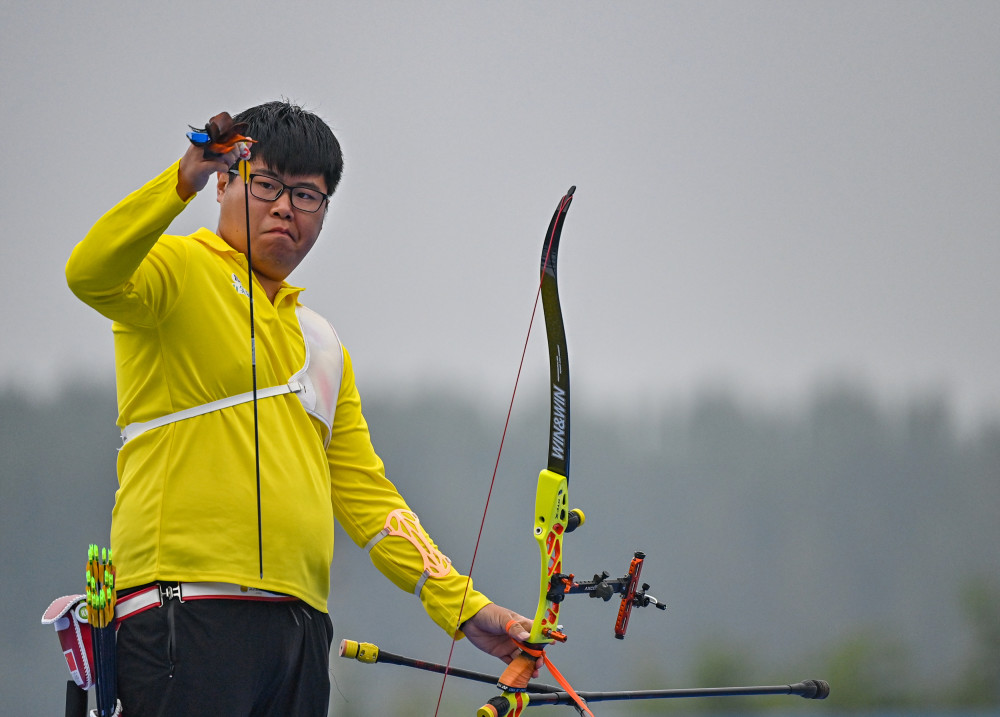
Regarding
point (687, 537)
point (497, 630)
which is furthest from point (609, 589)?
point (687, 537)

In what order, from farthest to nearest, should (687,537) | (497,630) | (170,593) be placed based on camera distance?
(687,537) < (497,630) < (170,593)

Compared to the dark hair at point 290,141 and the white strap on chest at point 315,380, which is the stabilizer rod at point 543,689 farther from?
the dark hair at point 290,141

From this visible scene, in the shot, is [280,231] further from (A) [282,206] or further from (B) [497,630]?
(B) [497,630]

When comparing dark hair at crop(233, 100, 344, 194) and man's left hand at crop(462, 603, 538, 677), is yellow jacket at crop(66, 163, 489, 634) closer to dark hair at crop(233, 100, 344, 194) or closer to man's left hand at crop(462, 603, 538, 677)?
dark hair at crop(233, 100, 344, 194)

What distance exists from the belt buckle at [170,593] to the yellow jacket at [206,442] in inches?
0.5

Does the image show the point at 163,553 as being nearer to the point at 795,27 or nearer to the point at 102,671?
the point at 102,671

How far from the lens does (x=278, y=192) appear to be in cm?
131

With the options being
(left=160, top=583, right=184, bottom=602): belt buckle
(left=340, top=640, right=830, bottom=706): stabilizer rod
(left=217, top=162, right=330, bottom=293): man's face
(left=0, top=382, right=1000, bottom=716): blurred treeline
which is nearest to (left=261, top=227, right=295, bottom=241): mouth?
(left=217, top=162, right=330, bottom=293): man's face

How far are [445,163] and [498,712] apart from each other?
256 centimetres

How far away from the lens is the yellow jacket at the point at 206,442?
112 centimetres

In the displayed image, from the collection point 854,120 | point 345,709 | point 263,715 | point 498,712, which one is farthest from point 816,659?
point 263,715

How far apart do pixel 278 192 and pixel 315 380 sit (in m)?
0.26

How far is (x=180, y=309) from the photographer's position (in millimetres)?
1153

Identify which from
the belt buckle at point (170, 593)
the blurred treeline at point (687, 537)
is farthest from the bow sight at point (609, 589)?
the blurred treeline at point (687, 537)
